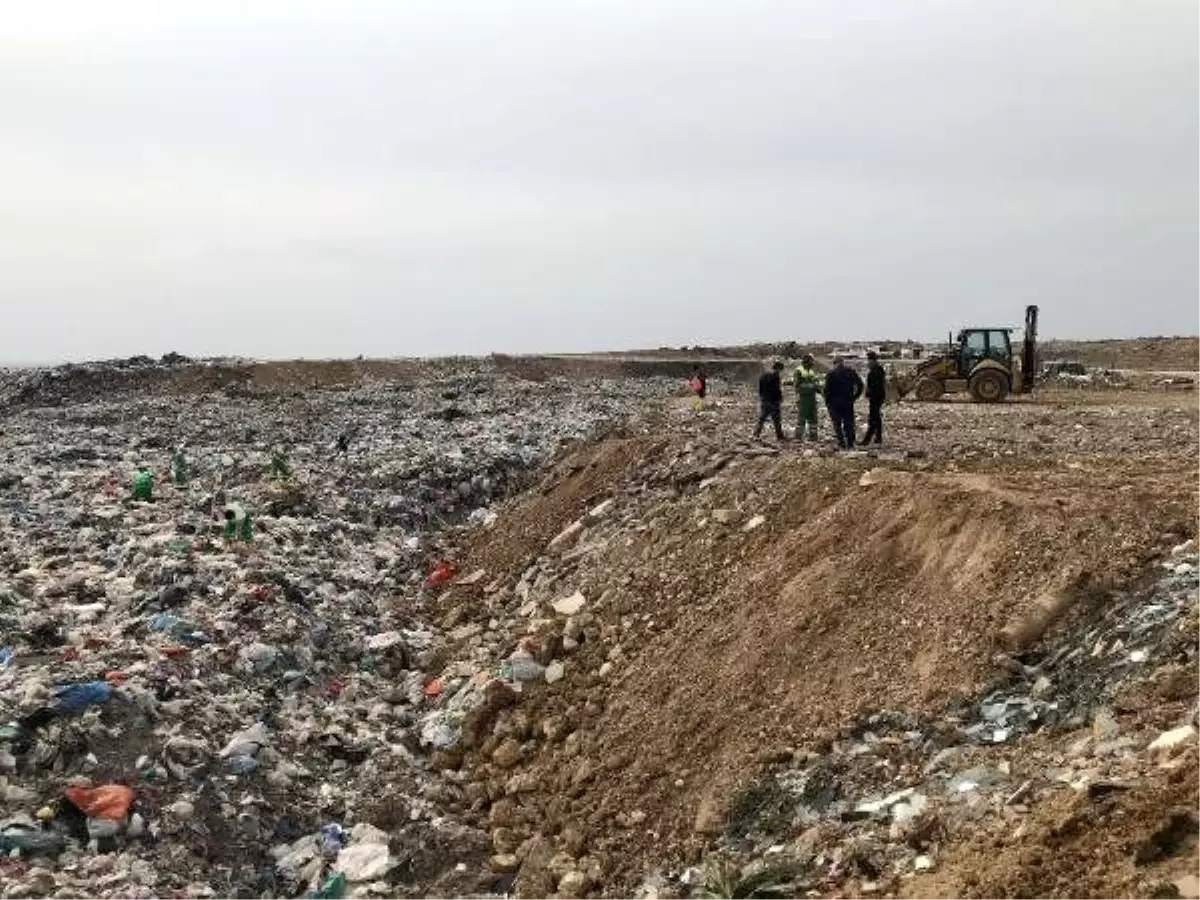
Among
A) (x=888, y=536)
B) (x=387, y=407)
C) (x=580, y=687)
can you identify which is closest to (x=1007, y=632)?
(x=888, y=536)

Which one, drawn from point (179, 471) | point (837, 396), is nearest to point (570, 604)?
point (837, 396)

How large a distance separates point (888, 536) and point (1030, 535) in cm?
98

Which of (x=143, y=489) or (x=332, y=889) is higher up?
(x=143, y=489)

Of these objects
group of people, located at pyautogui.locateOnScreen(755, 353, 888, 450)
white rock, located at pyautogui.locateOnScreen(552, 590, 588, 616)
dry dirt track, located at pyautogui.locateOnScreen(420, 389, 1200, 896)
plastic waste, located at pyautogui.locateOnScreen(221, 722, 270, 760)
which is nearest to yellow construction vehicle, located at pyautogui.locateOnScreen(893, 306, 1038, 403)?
group of people, located at pyautogui.locateOnScreen(755, 353, 888, 450)

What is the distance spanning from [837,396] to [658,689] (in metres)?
5.03

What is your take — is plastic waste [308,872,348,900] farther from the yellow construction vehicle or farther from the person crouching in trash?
the yellow construction vehicle

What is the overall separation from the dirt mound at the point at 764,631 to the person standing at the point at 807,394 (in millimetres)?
2945

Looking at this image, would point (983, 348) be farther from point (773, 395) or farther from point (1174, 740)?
point (1174, 740)

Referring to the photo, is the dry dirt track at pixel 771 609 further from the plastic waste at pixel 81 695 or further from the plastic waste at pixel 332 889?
the plastic waste at pixel 81 695

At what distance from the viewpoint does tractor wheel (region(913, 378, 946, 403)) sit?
18688 millimetres

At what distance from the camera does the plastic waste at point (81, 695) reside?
20.4ft

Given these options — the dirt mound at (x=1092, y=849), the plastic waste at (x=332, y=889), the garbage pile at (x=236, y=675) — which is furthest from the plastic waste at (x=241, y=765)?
the dirt mound at (x=1092, y=849)

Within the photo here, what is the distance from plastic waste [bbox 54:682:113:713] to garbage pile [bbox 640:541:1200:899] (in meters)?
3.59

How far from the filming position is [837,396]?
10617 mm
